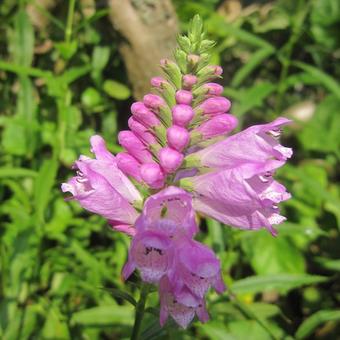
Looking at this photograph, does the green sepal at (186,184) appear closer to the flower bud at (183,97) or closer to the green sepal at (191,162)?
the green sepal at (191,162)

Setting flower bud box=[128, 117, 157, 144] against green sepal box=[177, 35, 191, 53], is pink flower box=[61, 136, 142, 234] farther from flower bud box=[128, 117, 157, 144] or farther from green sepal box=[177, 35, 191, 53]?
green sepal box=[177, 35, 191, 53]

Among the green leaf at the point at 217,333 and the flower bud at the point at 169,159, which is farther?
the green leaf at the point at 217,333

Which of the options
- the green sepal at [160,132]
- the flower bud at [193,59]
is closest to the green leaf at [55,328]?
the green sepal at [160,132]

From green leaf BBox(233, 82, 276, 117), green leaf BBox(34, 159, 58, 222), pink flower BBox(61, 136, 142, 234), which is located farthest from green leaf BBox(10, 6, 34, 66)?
pink flower BBox(61, 136, 142, 234)

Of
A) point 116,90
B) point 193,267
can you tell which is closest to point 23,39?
point 116,90

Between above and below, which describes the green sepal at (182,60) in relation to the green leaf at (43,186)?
above

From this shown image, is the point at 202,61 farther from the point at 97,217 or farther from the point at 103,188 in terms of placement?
the point at 97,217

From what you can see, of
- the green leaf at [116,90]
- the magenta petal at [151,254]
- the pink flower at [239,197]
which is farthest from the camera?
the green leaf at [116,90]

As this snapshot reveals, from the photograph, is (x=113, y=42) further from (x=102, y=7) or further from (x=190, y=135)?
(x=190, y=135)
